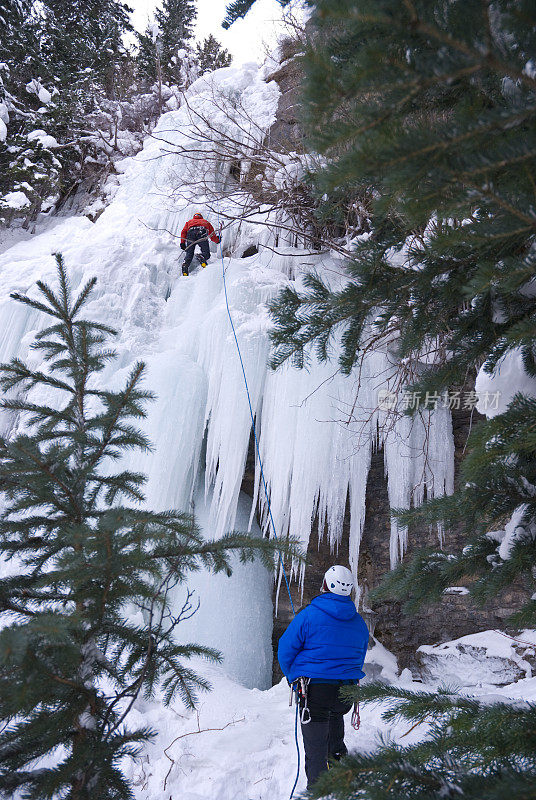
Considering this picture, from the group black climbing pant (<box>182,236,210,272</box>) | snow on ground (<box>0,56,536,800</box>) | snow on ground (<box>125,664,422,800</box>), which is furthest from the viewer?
black climbing pant (<box>182,236,210,272</box>)

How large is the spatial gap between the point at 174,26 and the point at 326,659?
51.4 feet

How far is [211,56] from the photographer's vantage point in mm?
13898

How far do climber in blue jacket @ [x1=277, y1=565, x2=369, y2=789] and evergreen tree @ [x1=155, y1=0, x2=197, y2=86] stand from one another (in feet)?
45.3

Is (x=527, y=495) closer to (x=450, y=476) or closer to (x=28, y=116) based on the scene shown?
(x=450, y=476)

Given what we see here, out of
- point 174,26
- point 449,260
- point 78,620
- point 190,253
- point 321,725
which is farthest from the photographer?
point 174,26

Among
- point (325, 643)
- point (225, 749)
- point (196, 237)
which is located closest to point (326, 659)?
point (325, 643)

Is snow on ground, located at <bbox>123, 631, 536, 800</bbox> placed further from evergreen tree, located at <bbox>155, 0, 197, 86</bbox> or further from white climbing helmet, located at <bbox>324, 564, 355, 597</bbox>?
evergreen tree, located at <bbox>155, 0, 197, 86</bbox>

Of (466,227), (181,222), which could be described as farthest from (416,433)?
(181,222)

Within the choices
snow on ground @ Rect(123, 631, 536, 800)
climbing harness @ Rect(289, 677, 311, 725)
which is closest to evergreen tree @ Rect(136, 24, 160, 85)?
snow on ground @ Rect(123, 631, 536, 800)

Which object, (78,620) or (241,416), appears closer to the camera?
(78,620)

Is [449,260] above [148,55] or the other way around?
the other way around

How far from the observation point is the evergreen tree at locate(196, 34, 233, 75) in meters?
13.3

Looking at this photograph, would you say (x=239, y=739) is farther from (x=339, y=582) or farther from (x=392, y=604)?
(x=392, y=604)

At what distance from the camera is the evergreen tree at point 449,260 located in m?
0.94
